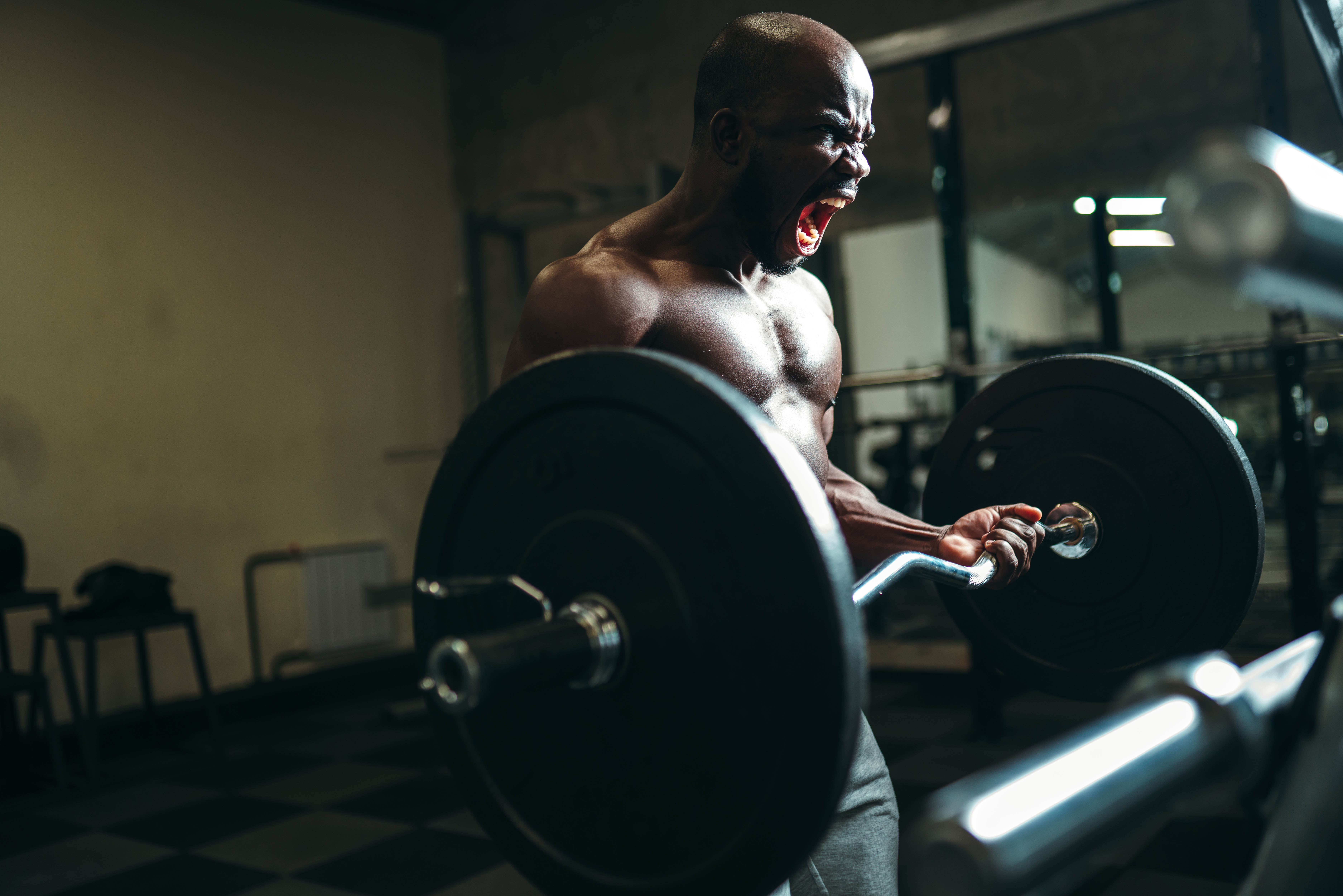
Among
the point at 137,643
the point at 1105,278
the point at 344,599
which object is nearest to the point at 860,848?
the point at 1105,278

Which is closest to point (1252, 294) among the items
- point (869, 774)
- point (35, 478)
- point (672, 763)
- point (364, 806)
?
point (672, 763)

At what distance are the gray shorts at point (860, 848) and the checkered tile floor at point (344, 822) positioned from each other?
38.5 inches

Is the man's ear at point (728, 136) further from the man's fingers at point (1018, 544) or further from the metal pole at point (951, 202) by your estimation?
the metal pole at point (951, 202)

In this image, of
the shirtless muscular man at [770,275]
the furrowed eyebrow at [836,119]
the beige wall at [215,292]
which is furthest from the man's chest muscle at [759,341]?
the beige wall at [215,292]

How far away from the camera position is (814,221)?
4.15 feet

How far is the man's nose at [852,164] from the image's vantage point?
1211mm

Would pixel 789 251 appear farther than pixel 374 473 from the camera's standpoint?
No

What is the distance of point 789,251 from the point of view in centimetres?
127

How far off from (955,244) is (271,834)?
2539mm

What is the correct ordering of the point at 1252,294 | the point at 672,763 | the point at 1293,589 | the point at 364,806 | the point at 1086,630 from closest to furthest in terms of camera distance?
the point at 1252,294 < the point at 672,763 < the point at 1086,630 < the point at 1293,589 < the point at 364,806

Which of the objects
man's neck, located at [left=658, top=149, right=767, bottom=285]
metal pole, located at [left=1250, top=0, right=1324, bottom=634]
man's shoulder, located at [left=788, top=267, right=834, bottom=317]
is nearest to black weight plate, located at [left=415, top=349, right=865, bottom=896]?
man's neck, located at [left=658, top=149, right=767, bottom=285]

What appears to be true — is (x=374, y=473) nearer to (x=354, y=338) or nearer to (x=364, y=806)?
(x=354, y=338)

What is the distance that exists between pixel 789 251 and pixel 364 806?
2.34 m

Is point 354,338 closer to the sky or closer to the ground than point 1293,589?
closer to the sky
